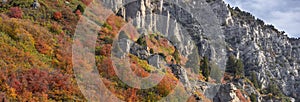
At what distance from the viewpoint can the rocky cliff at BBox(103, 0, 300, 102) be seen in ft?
293

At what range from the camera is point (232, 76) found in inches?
3971

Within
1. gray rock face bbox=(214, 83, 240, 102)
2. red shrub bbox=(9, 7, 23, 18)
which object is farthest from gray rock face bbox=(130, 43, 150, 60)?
gray rock face bbox=(214, 83, 240, 102)

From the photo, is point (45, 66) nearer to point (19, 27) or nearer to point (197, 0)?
point (19, 27)

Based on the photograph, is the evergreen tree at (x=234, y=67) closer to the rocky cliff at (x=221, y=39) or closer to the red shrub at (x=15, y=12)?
the rocky cliff at (x=221, y=39)

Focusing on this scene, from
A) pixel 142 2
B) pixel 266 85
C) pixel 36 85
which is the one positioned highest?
pixel 142 2

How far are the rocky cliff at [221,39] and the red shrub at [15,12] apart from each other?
3024 cm

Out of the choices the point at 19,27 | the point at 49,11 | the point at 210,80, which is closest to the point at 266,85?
the point at 210,80

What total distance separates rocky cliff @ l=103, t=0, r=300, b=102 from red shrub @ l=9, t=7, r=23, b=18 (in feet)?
99.2

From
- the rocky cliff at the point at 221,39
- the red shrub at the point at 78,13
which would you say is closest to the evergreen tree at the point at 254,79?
the rocky cliff at the point at 221,39

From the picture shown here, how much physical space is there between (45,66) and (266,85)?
78723 millimetres

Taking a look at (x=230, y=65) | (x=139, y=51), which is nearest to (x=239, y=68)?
(x=230, y=65)

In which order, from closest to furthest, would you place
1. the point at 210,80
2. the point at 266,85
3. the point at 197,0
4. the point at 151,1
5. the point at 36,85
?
1. the point at 36,85
2. the point at 210,80
3. the point at 151,1
4. the point at 266,85
5. the point at 197,0

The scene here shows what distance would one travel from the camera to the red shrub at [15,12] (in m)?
47.0

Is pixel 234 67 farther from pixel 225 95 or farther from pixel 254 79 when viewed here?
pixel 225 95
